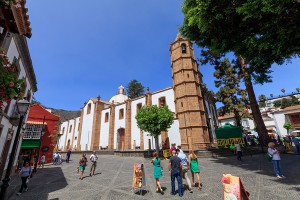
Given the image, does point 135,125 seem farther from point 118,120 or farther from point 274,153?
point 274,153

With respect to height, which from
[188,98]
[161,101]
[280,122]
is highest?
[161,101]

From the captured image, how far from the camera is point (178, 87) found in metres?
24.5

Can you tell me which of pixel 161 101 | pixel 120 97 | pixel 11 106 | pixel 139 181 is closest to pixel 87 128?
pixel 120 97

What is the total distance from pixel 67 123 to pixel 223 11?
52.3 m

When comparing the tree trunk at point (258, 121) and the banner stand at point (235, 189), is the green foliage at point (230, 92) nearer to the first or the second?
the tree trunk at point (258, 121)

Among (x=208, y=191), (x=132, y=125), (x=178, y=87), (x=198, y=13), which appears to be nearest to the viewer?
(x=208, y=191)

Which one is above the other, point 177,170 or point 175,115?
point 175,115

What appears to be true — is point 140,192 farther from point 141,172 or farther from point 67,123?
point 67,123

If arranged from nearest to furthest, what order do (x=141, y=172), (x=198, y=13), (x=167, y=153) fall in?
(x=141, y=172) → (x=198, y=13) → (x=167, y=153)

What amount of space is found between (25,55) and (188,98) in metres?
18.7

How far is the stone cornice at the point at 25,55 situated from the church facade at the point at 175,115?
45.2 feet

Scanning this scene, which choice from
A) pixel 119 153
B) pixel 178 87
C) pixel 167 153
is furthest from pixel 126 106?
pixel 167 153

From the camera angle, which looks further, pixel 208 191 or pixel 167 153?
pixel 167 153

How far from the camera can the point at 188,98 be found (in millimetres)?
22938
